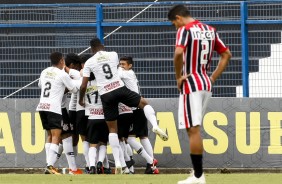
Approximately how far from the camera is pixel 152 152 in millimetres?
19750

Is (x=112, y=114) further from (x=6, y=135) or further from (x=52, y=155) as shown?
(x=6, y=135)

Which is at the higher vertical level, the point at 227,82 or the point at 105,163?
the point at 227,82

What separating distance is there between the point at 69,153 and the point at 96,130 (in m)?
0.81

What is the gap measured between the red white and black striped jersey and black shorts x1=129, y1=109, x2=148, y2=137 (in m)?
5.95

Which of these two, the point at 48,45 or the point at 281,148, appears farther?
the point at 48,45

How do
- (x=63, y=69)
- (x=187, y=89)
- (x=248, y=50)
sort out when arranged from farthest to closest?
(x=248, y=50)
(x=63, y=69)
(x=187, y=89)

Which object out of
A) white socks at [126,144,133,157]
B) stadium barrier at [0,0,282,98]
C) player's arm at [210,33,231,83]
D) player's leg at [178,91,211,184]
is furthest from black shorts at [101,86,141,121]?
player's leg at [178,91,211,184]

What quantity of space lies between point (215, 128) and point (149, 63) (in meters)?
2.00

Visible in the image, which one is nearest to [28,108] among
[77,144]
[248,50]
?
[77,144]

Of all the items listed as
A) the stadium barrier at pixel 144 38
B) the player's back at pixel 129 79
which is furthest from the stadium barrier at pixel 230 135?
the player's back at pixel 129 79

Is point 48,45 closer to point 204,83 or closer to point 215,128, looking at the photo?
point 215,128

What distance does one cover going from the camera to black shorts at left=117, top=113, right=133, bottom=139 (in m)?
19.2

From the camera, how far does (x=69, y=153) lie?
63.7ft

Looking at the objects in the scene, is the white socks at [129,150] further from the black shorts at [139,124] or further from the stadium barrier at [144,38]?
the stadium barrier at [144,38]
